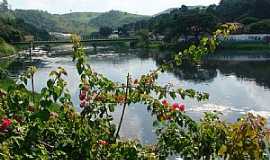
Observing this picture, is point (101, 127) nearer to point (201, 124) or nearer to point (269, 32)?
point (201, 124)

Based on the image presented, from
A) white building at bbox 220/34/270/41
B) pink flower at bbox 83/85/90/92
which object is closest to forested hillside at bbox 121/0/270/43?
white building at bbox 220/34/270/41

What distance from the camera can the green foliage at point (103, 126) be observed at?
15.4ft

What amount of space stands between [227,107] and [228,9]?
104925mm

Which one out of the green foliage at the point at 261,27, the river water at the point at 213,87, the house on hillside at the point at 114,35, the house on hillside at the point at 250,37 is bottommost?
the house on hillside at the point at 114,35

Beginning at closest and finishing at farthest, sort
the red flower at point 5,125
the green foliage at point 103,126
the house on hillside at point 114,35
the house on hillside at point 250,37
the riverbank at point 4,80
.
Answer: the green foliage at point 103,126, the red flower at point 5,125, the riverbank at point 4,80, the house on hillside at point 250,37, the house on hillside at point 114,35

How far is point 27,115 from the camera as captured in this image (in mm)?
5430

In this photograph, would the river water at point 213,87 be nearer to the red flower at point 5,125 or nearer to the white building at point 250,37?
the red flower at point 5,125

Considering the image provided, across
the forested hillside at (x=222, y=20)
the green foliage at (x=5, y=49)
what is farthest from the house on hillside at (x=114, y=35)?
the green foliage at (x=5, y=49)

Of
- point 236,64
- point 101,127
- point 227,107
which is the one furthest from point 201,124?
point 236,64

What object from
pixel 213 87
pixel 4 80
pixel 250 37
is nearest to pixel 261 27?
pixel 250 37

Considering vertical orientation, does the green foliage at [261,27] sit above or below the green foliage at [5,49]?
above

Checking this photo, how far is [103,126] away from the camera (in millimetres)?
5906

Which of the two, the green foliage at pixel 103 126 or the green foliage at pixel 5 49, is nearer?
the green foliage at pixel 103 126

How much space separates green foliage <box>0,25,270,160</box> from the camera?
15.4 ft
